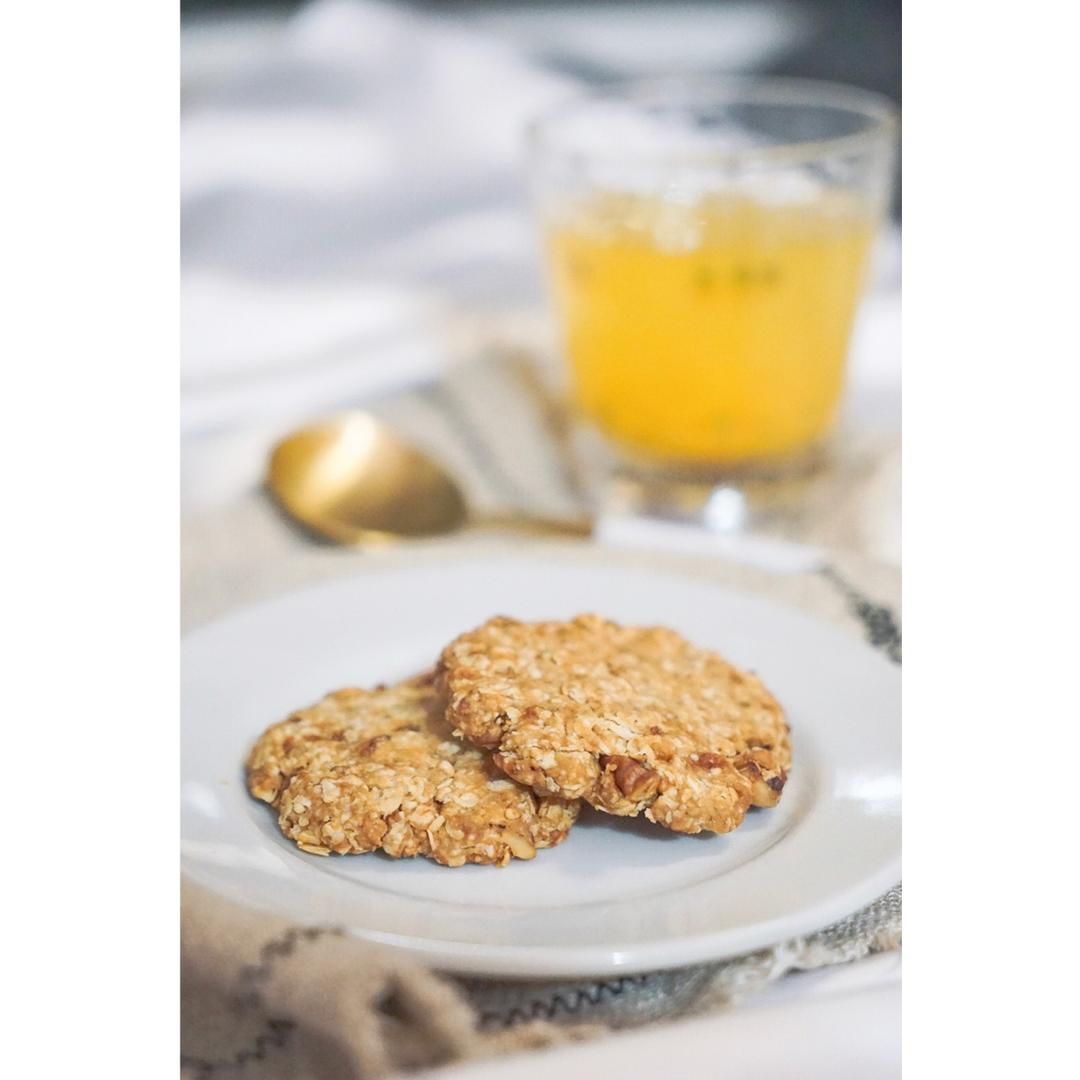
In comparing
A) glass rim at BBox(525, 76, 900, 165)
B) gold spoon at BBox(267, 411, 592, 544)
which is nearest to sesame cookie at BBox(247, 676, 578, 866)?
gold spoon at BBox(267, 411, 592, 544)

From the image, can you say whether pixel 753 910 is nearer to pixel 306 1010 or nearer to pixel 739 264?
pixel 306 1010

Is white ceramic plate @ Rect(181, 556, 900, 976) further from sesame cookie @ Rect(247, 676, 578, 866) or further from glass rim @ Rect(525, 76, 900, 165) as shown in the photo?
glass rim @ Rect(525, 76, 900, 165)

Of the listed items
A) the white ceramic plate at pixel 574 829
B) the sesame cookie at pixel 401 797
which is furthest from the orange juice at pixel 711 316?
the sesame cookie at pixel 401 797

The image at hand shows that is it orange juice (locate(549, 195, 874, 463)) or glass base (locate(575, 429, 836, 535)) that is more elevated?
orange juice (locate(549, 195, 874, 463))

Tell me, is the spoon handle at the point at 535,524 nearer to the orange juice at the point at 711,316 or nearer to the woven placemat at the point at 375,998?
A: the orange juice at the point at 711,316

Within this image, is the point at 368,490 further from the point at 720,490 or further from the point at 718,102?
the point at 718,102
